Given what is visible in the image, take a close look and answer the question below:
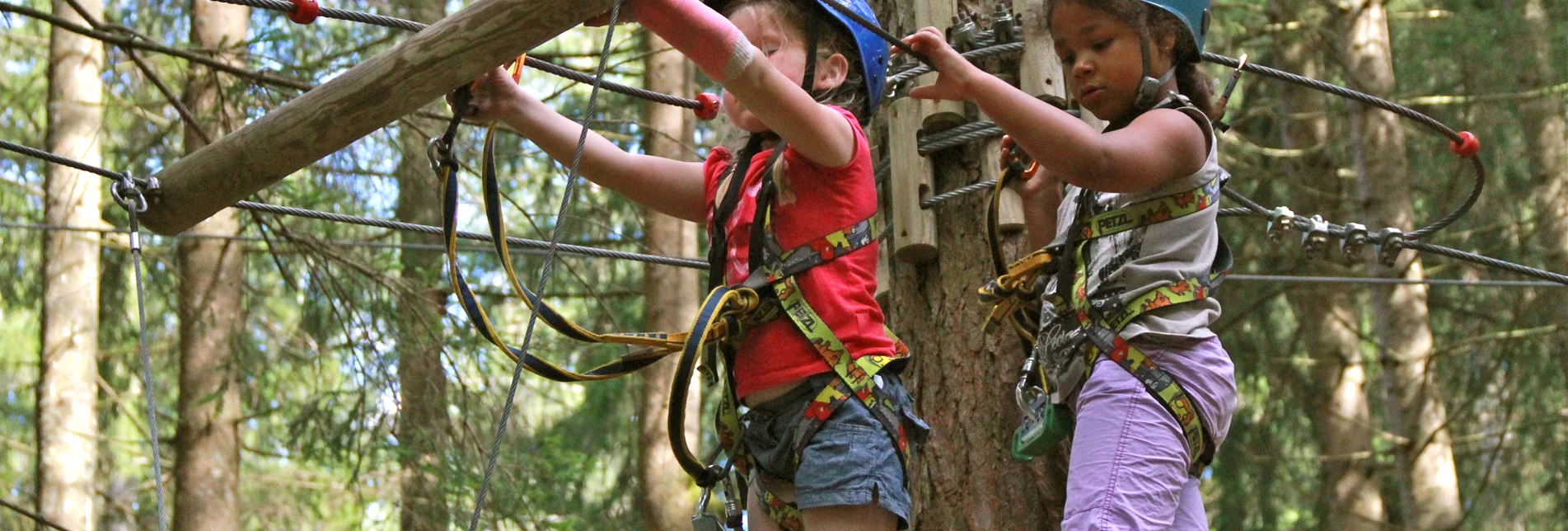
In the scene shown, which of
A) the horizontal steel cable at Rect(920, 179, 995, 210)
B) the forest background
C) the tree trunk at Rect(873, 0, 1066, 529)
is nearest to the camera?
the tree trunk at Rect(873, 0, 1066, 529)

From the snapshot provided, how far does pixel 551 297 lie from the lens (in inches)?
323

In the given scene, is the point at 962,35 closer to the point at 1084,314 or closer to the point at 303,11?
the point at 1084,314

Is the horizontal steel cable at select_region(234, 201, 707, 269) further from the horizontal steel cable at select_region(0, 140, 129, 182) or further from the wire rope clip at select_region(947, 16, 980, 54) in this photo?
the wire rope clip at select_region(947, 16, 980, 54)

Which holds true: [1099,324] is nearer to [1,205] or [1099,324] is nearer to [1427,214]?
[1,205]

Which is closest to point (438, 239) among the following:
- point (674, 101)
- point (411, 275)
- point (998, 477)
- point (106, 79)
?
point (411, 275)

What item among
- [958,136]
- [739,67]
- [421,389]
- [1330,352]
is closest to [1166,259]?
[739,67]

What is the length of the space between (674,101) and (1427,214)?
29.5 feet

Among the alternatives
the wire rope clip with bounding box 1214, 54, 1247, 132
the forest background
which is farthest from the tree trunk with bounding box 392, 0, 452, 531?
the wire rope clip with bounding box 1214, 54, 1247, 132

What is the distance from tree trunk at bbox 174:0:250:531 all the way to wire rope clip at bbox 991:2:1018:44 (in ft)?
16.6

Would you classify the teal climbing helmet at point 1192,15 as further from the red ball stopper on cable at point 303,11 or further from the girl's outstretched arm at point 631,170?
the red ball stopper on cable at point 303,11

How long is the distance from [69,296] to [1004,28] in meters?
6.83

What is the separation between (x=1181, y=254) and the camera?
260 centimetres

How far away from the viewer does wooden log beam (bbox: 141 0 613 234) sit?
2.19 meters

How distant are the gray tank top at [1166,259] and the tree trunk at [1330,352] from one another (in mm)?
7151
